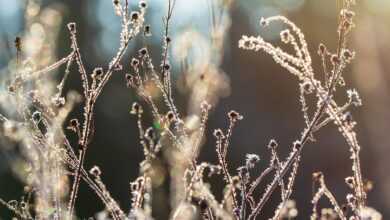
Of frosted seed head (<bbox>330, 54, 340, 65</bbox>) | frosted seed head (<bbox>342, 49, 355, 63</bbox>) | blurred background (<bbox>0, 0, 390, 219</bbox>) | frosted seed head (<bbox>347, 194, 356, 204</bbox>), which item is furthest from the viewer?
blurred background (<bbox>0, 0, 390, 219</bbox>)

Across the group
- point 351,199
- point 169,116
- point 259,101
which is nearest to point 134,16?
point 169,116

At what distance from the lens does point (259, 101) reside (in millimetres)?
17312

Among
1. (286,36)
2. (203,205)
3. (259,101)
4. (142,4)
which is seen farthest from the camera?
(259,101)

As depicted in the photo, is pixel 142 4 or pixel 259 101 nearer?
pixel 142 4

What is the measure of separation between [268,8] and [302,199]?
18.5 feet

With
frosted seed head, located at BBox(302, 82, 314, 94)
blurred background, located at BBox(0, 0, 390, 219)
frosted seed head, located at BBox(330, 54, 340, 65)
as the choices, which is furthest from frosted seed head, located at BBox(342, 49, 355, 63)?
blurred background, located at BBox(0, 0, 390, 219)

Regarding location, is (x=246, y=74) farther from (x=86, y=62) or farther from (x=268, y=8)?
(x=86, y=62)

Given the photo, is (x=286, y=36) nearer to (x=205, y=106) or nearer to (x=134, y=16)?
(x=205, y=106)

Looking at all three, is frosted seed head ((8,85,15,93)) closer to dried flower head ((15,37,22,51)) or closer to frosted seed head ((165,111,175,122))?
dried flower head ((15,37,22,51))

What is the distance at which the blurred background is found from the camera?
13.3m

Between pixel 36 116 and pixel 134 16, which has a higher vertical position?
pixel 134 16

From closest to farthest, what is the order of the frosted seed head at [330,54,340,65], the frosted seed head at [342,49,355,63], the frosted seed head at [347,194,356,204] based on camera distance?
the frosted seed head at [330,54,340,65]
the frosted seed head at [342,49,355,63]
the frosted seed head at [347,194,356,204]

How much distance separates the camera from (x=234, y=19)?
1828 centimetres

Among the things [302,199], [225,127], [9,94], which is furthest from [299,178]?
[9,94]
